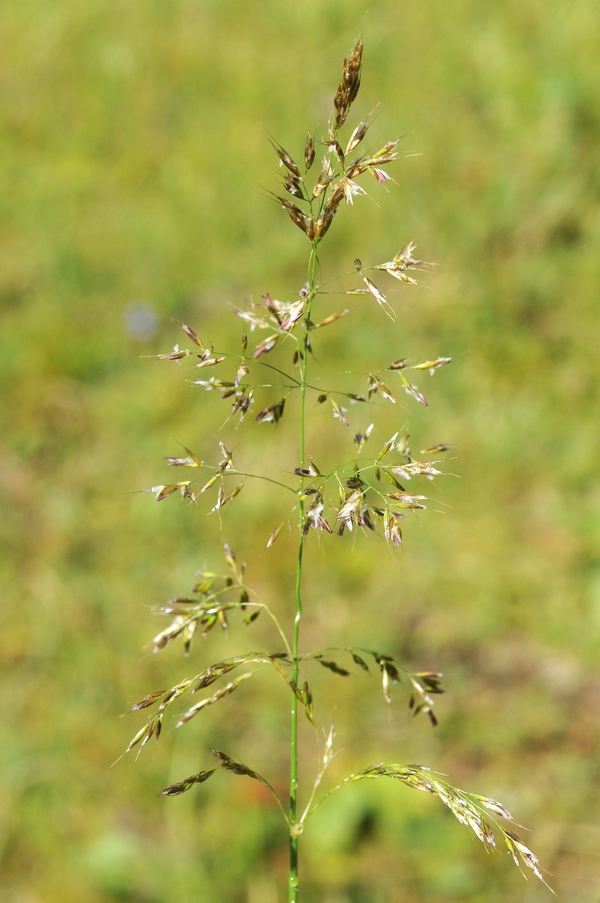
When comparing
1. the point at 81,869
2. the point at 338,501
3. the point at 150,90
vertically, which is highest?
the point at 150,90

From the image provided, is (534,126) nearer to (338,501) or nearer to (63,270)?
(63,270)

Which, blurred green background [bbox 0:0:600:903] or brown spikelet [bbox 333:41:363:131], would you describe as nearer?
brown spikelet [bbox 333:41:363:131]

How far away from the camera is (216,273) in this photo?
4.95 metres

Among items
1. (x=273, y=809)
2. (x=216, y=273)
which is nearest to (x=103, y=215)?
(x=216, y=273)

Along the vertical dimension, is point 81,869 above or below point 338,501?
below

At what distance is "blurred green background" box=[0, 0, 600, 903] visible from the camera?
119 inches

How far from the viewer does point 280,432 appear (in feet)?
14.2

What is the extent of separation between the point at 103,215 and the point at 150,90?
3.44ft

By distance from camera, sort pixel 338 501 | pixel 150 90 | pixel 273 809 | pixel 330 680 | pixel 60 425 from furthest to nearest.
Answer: pixel 150 90 → pixel 60 425 → pixel 330 680 → pixel 273 809 → pixel 338 501

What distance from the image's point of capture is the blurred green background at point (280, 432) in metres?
3.02

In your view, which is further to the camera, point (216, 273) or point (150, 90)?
point (150, 90)

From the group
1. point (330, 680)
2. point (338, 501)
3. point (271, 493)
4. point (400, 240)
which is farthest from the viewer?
point (400, 240)

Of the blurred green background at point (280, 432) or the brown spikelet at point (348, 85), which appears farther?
the blurred green background at point (280, 432)

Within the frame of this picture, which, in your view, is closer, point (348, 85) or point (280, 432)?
point (348, 85)
